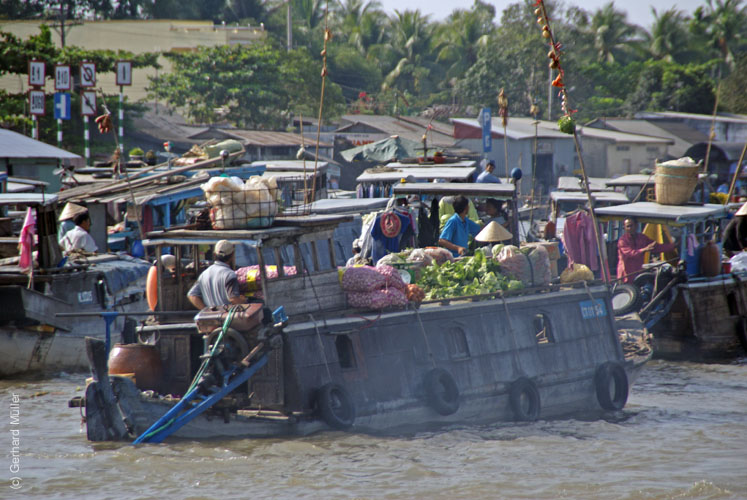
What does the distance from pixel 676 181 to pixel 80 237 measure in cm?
977

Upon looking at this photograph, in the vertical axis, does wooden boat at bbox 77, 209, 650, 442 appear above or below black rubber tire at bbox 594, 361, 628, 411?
above

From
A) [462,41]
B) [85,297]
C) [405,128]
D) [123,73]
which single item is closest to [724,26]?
[462,41]

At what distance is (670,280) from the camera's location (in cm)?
1444

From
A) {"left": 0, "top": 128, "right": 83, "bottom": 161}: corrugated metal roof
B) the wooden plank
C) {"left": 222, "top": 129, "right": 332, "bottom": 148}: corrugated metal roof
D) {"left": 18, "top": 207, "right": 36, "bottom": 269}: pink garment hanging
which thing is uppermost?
{"left": 222, "top": 129, "right": 332, "bottom": 148}: corrugated metal roof

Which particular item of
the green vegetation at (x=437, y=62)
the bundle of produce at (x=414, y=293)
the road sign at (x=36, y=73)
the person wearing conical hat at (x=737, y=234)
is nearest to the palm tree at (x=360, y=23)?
the green vegetation at (x=437, y=62)

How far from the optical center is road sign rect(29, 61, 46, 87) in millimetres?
26953

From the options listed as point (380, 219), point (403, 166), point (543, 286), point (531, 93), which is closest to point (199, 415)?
point (543, 286)

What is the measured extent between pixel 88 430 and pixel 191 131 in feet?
90.2

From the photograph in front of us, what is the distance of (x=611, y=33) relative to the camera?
183 ft

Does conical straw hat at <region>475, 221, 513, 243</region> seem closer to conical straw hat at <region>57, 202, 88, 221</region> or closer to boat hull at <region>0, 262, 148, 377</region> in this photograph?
boat hull at <region>0, 262, 148, 377</region>

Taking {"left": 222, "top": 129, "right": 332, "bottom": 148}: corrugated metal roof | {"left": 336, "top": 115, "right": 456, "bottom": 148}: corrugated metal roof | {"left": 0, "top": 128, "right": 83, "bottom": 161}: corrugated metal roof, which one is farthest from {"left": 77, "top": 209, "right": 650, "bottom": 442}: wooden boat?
{"left": 336, "top": 115, "right": 456, "bottom": 148}: corrugated metal roof

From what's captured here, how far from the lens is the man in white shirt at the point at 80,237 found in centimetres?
1366

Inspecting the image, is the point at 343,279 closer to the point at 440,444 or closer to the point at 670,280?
the point at 440,444

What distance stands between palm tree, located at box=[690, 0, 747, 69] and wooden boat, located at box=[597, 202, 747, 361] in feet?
144
